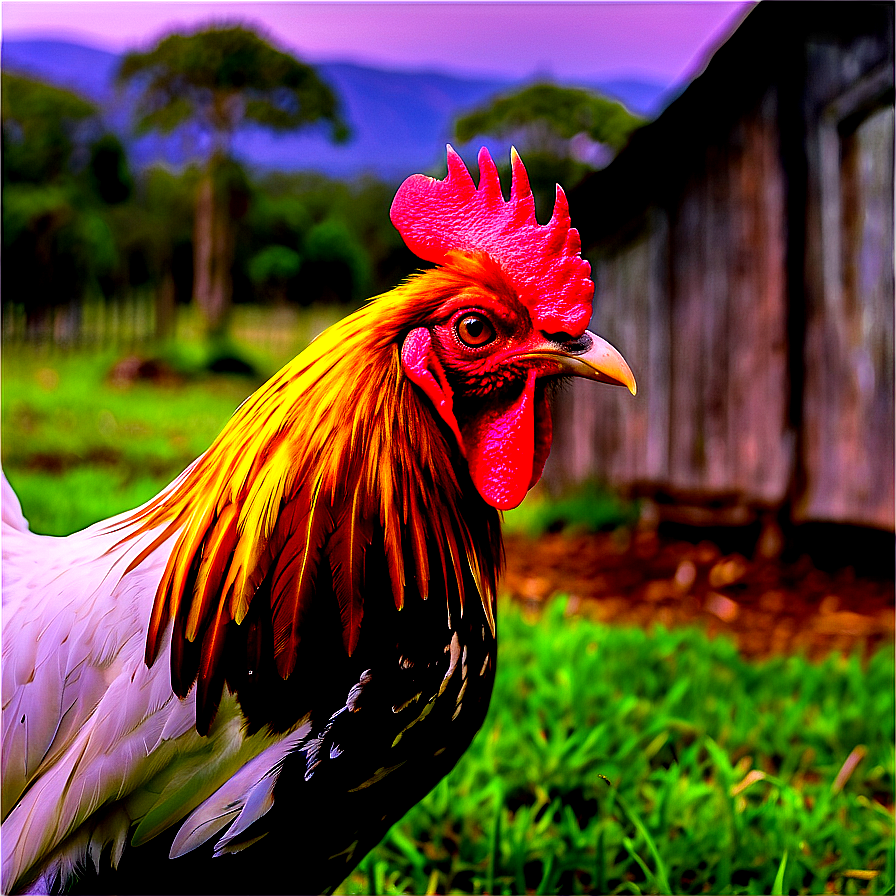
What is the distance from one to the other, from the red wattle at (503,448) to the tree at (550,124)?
5.54 ft

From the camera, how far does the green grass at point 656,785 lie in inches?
71.9

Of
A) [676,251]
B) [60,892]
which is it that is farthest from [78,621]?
[676,251]

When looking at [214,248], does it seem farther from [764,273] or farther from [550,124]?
[764,273]

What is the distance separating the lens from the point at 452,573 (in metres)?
1.16

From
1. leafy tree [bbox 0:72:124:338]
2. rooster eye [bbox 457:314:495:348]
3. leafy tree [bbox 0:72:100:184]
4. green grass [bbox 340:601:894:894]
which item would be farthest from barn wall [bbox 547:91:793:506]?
rooster eye [bbox 457:314:495:348]

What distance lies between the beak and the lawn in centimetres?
88

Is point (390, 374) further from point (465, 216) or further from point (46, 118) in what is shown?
point (46, 118)

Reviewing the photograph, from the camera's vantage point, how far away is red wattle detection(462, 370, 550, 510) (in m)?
1.16

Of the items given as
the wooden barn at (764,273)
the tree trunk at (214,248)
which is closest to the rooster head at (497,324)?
the wooden barn at (764,273)

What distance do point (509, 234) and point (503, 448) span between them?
0.33 meters

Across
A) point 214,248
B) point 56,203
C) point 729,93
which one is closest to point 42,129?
point 56,203

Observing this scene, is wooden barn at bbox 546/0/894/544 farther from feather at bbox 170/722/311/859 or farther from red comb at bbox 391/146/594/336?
feather at bbox 170/722/311/859

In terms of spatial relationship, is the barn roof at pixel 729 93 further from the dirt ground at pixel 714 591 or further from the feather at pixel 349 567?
the feather at pixel 349 567

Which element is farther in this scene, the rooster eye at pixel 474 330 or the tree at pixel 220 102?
the tree at pixel 220 102
